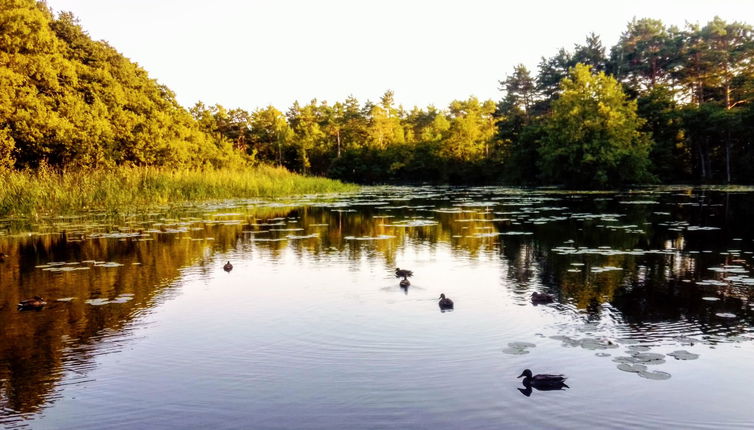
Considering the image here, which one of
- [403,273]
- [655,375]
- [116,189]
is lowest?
[655,375]

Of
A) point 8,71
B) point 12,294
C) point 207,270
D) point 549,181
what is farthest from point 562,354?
point 549,181

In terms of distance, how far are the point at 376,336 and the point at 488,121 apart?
7612 centimetres

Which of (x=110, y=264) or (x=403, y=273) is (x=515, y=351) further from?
(x=110, y=264)

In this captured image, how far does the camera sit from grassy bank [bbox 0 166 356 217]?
20.2 m

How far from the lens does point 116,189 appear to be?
24109mm

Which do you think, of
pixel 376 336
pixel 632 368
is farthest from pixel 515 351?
pixel 376 336

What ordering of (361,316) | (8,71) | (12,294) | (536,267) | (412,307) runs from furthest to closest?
(8,71), (536,267), (12,294), (412,307), (361,316)

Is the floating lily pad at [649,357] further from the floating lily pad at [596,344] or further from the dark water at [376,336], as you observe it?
the floating lily pad at [596,344]

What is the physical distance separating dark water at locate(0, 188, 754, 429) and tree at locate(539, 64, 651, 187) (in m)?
32.7

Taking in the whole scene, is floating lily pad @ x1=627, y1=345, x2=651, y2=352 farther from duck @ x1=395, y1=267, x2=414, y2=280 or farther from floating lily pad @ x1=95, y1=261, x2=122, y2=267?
floating lily pad @ x1=95, y1=261, x2=122, y2=267

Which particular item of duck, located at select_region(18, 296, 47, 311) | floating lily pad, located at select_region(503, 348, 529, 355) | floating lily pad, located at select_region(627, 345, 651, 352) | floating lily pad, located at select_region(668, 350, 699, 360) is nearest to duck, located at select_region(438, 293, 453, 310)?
floating lily pad, located at select_region(503, 348, 529, 355)

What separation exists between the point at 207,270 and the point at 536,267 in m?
5.72

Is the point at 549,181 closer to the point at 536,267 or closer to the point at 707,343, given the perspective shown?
the point at 536,267

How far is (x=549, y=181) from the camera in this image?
5303cm
